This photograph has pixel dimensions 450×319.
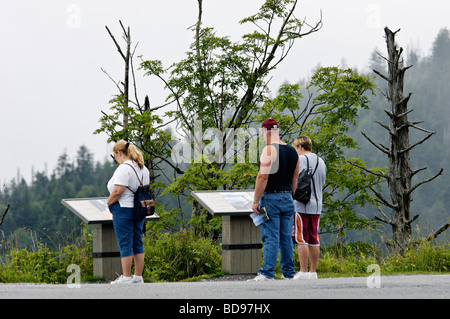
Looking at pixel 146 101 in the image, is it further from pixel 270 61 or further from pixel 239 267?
pixel 239 267

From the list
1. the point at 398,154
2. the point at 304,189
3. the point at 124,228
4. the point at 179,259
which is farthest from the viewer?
the point at 398,154

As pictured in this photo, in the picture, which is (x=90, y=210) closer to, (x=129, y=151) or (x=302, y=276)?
(x=129, y=151)

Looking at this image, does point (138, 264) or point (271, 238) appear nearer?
point (271, 238)

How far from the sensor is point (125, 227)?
7594mm

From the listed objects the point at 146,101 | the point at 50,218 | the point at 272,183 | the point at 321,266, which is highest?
the point at 146,101

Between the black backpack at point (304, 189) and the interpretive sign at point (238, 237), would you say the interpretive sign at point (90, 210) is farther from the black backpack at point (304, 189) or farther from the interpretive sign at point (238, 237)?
the black backpack at point (304, 189)

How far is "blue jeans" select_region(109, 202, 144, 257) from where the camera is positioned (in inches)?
297

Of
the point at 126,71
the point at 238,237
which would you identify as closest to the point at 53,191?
the point at 126,71

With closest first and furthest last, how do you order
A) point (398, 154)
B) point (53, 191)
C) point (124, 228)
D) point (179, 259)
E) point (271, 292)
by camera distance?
point (271, 292) < point (124, 228) < point (179, 259) < point (398, 154) < point (53, 191)

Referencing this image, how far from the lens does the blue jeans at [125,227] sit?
297 inches

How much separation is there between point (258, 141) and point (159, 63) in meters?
3.28

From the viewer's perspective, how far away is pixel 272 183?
739 centimetres
